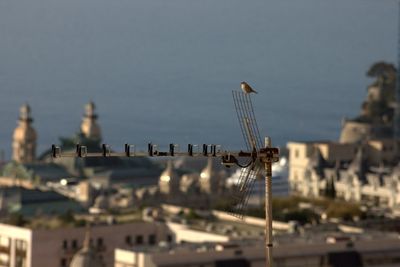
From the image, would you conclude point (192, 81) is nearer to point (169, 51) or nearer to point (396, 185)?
point (169, 51)

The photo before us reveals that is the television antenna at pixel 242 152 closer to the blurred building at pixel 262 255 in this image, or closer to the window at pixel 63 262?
the blurred building at pixel 262 255

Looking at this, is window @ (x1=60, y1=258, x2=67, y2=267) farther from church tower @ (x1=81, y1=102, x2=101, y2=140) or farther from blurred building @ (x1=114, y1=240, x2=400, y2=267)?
church tower @ (x1=81, y1=102, x2=101, y2=140)

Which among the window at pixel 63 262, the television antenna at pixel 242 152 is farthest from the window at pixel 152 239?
the television antenna at pixel 242 152

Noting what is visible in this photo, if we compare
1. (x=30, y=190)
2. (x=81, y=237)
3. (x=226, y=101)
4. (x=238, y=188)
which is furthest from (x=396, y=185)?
(x=238, y=188)

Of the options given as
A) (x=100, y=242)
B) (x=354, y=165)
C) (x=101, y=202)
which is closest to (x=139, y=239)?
(x=100, y=242)

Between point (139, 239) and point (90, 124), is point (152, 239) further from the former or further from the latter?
point (90, 124)
